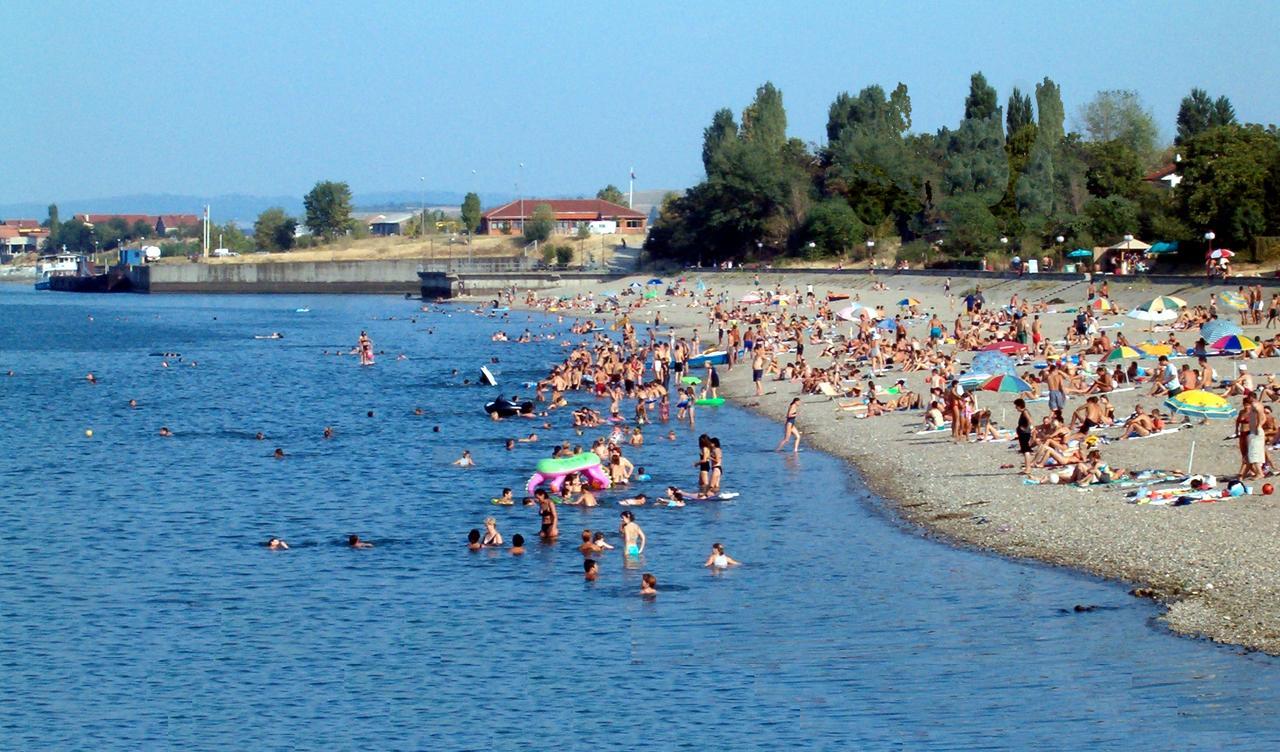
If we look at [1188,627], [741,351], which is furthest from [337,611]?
[741,351]

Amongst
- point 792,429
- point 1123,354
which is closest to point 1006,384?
point 792,429

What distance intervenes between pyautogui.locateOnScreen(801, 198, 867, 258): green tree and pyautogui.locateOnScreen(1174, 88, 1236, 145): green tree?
80.2ft

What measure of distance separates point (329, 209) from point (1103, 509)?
162937 mm

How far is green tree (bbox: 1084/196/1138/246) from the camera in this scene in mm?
68500

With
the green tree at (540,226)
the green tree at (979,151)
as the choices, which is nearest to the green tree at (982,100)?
the green tree at (979,151)

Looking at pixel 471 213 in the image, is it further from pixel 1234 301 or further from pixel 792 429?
pixel 792 429

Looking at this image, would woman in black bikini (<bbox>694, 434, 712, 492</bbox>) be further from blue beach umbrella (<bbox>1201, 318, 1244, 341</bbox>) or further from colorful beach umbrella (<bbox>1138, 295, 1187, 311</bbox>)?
colorful beach umbrella (<bbox>1138, 295, 1187, 311</bbox>)

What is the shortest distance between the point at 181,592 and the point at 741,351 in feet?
110

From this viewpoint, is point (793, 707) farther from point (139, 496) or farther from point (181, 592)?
point (139, 496)

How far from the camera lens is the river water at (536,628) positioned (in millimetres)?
15883

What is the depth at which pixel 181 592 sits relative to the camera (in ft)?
72.6

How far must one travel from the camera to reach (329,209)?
17875 centimetres

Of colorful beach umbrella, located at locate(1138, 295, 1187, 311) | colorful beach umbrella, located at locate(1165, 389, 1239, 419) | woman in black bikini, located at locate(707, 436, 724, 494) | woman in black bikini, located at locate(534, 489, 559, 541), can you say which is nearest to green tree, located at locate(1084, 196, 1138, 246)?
colorful beach umbrella, located at locate(1138, 295, 1187, 311)

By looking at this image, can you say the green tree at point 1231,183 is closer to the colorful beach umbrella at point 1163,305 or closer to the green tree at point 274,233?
the colorful beach umbrella at point 1163,305
